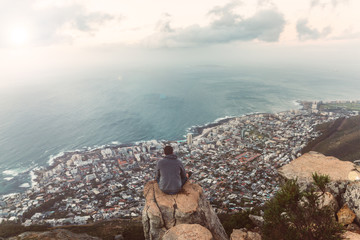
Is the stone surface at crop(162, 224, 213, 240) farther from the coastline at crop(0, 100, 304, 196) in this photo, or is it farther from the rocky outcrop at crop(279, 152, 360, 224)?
the coastline at crop(0, 100, 304, 196)

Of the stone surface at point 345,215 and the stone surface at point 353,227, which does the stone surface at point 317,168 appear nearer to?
the stone surface at point 345,215

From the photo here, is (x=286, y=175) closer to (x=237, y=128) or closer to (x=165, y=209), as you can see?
(x=165, y=209)

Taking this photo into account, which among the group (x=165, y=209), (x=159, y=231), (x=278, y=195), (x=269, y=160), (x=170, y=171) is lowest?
(x=269, y=160)

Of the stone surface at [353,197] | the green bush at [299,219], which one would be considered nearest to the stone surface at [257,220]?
the stone surface at [353,197]

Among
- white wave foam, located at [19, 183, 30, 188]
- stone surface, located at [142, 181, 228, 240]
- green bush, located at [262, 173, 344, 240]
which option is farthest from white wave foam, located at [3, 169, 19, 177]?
green bush, located at [262, 173, 344, 240]

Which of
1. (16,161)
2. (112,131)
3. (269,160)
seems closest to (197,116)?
(112,131)

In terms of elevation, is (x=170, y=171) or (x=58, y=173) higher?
(x=170, y=171)
